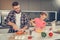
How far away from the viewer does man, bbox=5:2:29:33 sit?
191cm

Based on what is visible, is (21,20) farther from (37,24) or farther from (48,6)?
(48,6)

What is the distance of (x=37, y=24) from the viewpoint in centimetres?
196

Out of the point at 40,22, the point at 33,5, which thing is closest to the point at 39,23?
the point at 40,22

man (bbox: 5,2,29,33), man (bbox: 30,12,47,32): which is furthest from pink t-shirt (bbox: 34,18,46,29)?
man (bbox: 5,2,29,33)

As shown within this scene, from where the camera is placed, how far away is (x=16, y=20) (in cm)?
191

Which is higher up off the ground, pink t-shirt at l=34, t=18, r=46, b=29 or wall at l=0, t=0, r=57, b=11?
wall at l=0, t=0, r=57, b=11

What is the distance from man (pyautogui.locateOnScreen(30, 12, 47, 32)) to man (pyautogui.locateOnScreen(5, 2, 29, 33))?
0.33 ft

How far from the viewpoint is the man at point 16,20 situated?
191 centimetres

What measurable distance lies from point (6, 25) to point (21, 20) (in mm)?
192

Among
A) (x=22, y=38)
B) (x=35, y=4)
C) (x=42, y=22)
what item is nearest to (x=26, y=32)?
(x=22, y=38)

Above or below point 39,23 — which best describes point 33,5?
above

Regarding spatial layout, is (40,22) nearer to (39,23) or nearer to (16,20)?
(39,23)

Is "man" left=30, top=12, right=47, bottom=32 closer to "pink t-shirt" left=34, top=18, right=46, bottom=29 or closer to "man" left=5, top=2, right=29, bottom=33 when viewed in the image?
"pink t-shirt" left=34, top=18, right=46, bottom=29

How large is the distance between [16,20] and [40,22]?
1.00 ft
